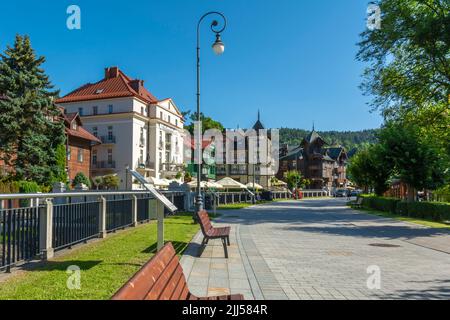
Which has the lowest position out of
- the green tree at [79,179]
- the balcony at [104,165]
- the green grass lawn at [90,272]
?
the green grass lawn at [90,272]

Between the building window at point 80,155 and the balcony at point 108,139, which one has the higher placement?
the balcony at point 108,139

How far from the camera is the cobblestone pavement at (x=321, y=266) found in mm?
6355

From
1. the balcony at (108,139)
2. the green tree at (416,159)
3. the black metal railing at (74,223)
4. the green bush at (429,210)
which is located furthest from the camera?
the balcony at (108,139)

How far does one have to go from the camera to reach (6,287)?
5812 millimetres

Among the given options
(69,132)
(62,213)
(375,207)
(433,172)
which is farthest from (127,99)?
(62,213)

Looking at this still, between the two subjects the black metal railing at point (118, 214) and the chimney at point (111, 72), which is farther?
the chimney at point (111, 72)

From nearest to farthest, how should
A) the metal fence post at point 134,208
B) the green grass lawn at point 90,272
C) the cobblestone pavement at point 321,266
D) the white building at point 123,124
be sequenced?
the green grass lawn at point 90,272, the cobblestone pavement at point 321,266, the metal fence post at point 134,208, the white building at point 123,124

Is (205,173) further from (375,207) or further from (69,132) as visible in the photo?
(375,207)

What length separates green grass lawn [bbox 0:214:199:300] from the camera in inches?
216

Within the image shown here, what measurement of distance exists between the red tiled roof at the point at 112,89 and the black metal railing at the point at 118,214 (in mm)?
43338

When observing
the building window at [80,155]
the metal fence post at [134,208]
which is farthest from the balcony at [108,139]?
the metal fence post at [134,208]

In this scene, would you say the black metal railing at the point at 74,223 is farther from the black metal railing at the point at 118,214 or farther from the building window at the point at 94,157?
the building window at the point at 94,157

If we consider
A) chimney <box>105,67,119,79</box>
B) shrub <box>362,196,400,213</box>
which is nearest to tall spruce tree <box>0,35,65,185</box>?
shrub <box>362,196,400,213</box>

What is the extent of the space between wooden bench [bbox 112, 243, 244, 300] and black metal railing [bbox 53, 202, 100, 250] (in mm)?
5752
